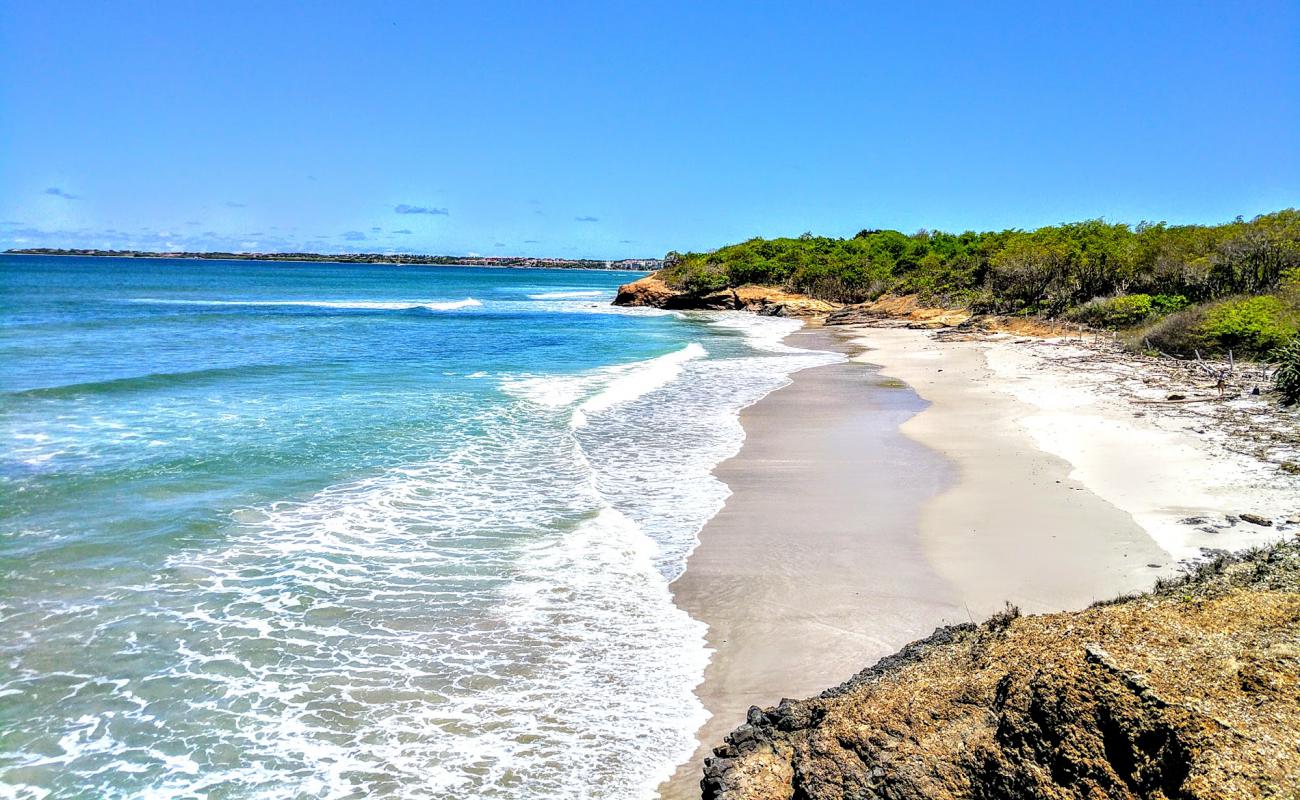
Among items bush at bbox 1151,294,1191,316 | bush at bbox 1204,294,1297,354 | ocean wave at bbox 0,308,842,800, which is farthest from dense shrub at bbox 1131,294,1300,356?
ocean wave at bbox 0,308,842,800

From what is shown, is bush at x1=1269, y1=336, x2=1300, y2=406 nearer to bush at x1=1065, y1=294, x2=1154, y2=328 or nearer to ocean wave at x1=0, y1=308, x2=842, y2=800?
ocean wave at x1=0, y1=308, x2=842, y2=800

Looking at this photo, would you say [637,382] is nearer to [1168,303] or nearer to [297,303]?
[1168,303]

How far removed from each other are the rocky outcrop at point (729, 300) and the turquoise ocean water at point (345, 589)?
4013cm

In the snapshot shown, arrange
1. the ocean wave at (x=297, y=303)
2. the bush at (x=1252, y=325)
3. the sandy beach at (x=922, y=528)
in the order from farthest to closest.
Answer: the ocean wave at (x=297, y=303), the bush at (x=1252, y=325), the sandy beach at (x=922, y=528)

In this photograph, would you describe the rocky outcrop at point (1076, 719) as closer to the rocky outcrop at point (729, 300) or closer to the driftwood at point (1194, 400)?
the driftwood at point (1194, 400)

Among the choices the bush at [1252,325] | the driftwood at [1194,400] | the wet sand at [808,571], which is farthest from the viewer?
the bush at [1252,325]

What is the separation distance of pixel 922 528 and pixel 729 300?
5710 cm

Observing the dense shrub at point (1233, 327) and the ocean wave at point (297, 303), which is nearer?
the dense shrub at point (1233, 327)

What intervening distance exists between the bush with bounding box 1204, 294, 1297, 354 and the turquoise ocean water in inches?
566

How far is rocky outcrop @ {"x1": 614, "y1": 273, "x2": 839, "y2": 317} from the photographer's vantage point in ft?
194

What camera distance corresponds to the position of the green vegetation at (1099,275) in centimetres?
2400

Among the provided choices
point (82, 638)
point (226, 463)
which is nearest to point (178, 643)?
point (82, 638)

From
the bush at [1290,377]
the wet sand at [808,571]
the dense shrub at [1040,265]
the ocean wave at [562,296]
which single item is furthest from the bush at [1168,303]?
the ocean wave at [562,296]

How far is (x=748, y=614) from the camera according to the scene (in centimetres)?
793
